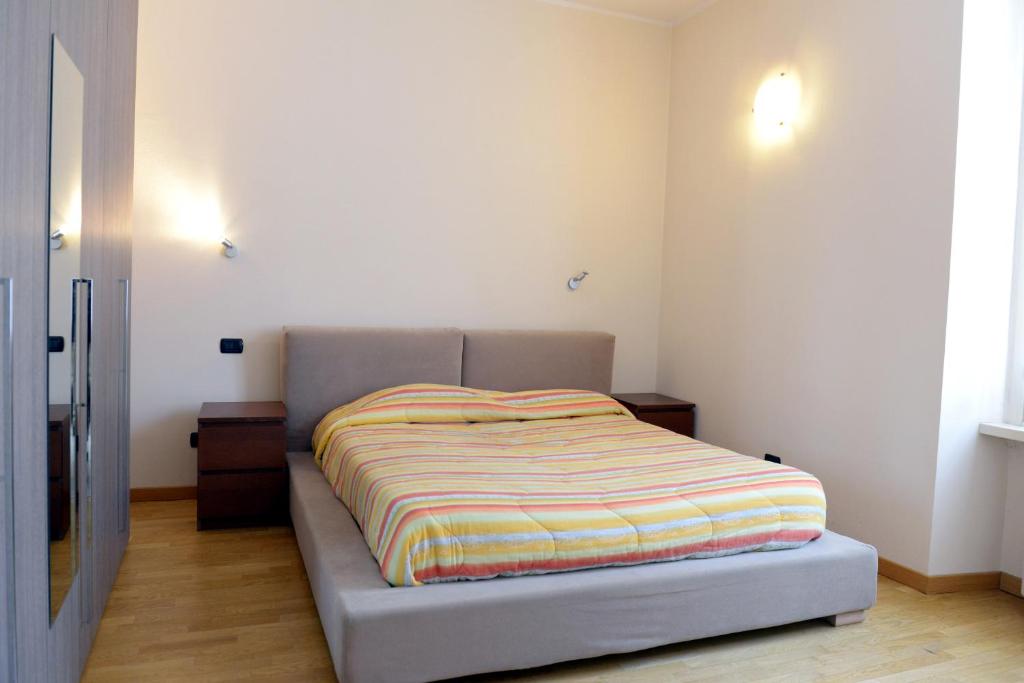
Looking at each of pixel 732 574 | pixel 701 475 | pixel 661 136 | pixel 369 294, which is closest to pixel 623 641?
pixel 732 574

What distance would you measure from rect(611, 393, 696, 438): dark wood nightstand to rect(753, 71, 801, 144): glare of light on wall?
5.11 ft

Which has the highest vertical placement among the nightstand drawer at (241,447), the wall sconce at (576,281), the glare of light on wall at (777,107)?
the glare of light on wall at (777,107)

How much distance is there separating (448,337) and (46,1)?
8.94ft

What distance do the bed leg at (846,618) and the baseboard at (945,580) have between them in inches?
20.7

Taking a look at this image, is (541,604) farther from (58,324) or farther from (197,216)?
(197,216)

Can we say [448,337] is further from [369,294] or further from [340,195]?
[340,195]

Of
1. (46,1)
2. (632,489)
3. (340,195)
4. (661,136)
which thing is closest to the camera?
(46,1)

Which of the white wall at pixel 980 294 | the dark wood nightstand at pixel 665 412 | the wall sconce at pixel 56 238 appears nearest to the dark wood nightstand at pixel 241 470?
the wall sconce at pixel 56 238

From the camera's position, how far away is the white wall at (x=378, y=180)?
12.4 feet

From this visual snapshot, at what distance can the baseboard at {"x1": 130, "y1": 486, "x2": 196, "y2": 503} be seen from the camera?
3.80m

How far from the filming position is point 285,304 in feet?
13.0

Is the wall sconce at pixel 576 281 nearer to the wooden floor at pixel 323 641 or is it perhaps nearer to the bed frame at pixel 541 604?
the bed frame at pixel 541 604

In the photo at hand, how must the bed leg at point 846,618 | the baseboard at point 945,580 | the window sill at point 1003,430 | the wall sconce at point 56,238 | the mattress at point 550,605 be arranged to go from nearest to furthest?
the wall sconce at point 56,238 → the mattress at point 550,605 → the bed leg at point 846,618 → the window sill at point 1003,430 → the baseboard at point 945,580

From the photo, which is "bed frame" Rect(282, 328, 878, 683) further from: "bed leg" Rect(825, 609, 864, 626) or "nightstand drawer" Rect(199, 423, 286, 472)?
"nightstand drawer" Rect(199, 423, 286, 472)
